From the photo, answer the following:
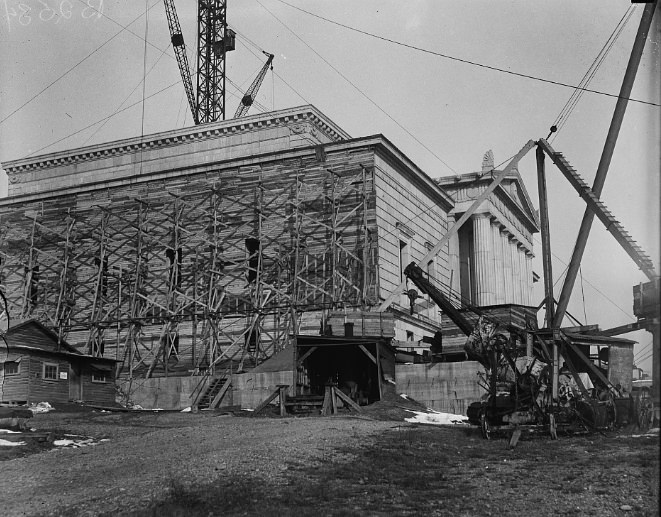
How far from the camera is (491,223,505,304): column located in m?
61.5

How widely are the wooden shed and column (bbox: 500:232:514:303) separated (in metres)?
33.9

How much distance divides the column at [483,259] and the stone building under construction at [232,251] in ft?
18.7

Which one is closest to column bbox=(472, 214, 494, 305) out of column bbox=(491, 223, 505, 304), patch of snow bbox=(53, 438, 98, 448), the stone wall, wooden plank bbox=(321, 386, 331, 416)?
column bbox=(491, 223, 505, 304)

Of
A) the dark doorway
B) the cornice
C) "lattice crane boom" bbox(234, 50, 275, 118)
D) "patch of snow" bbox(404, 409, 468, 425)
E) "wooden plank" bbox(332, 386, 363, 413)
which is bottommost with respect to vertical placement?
"patch of snow" bbox(404, 409, 468, 425)

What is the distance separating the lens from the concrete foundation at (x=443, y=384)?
3650 cm

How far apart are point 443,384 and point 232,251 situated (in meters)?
14.9

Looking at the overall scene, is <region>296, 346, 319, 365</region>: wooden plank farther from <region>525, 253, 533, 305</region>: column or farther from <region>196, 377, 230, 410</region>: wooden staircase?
<region>525, 253, 533, 305</region>: column

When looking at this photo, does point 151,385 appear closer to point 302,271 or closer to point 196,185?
point 302,271

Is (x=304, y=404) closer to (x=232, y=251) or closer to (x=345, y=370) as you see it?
(x=345, y=370)

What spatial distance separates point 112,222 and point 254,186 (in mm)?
9045

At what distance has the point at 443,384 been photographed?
37031mm

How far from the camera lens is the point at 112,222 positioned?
4975 centimetres

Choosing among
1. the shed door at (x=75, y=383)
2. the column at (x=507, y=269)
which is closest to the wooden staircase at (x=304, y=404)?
the shed door at (x=75, y=383)

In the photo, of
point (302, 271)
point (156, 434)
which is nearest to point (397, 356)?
point (302, 271)
